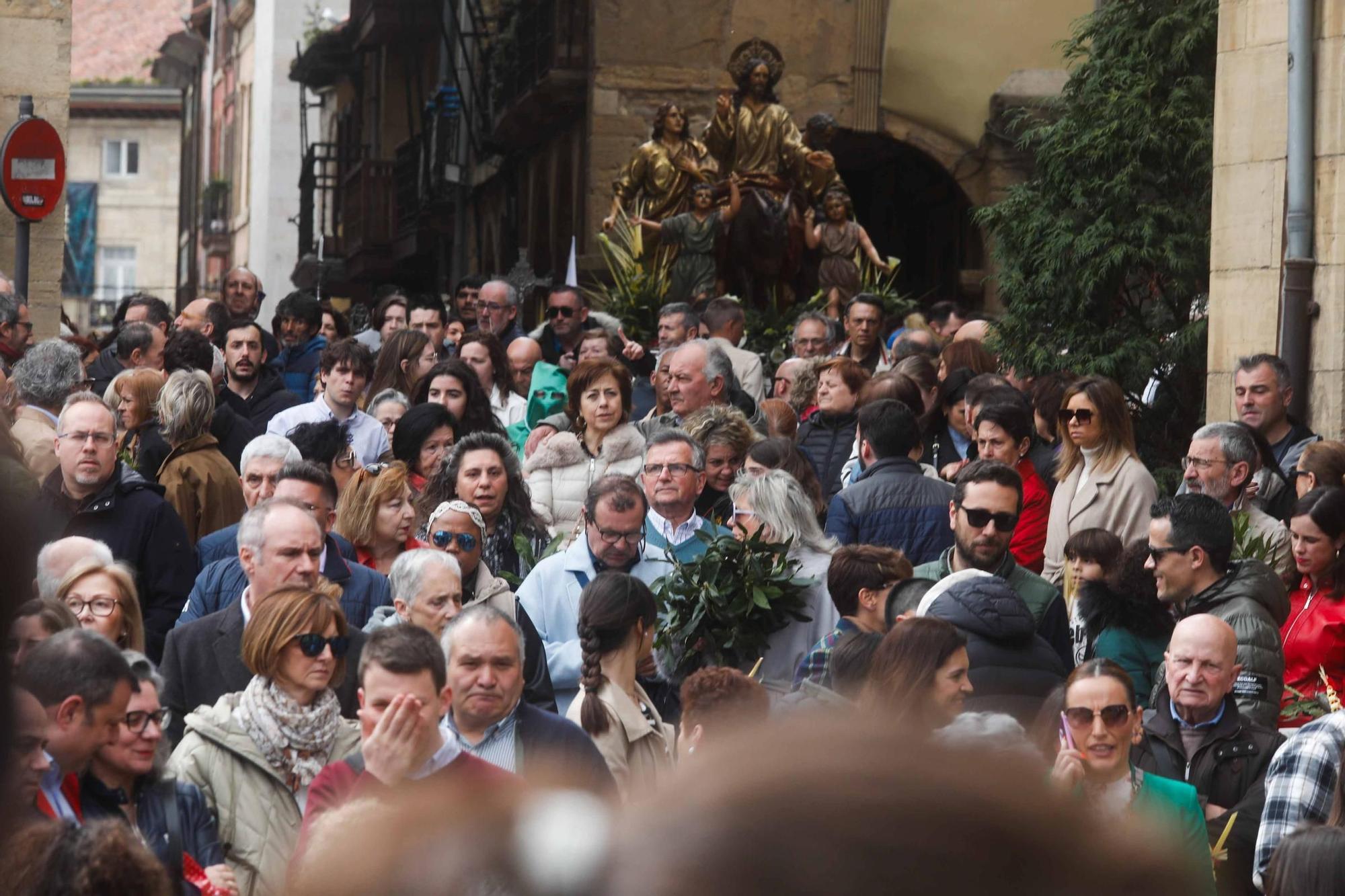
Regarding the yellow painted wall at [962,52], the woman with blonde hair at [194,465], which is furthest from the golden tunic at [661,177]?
the woman with blonde hair at [194,465]

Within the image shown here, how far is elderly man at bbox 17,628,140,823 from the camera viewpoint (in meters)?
3.79

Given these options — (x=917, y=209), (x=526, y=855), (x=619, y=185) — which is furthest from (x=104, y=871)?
(x=917, y=209)

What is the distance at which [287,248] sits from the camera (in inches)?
1946

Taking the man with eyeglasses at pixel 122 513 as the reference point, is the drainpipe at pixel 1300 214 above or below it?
above

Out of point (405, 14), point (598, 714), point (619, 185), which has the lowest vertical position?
point (598, 714)

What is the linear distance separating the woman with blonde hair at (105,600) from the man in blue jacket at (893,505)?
118 inches

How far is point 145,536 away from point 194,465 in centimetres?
105

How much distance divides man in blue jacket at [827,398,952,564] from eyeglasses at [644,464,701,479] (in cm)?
71

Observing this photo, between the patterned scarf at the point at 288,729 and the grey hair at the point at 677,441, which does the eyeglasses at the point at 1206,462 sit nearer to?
the grey hair at the point at 677,441

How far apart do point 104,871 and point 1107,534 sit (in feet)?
16.7

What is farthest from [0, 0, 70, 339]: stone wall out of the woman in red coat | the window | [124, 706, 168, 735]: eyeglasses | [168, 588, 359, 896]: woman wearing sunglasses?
the window

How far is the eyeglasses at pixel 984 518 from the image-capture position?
6.70 meters

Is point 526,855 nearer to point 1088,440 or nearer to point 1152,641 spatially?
point 1152,641

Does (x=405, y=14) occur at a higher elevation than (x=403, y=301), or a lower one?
higher
